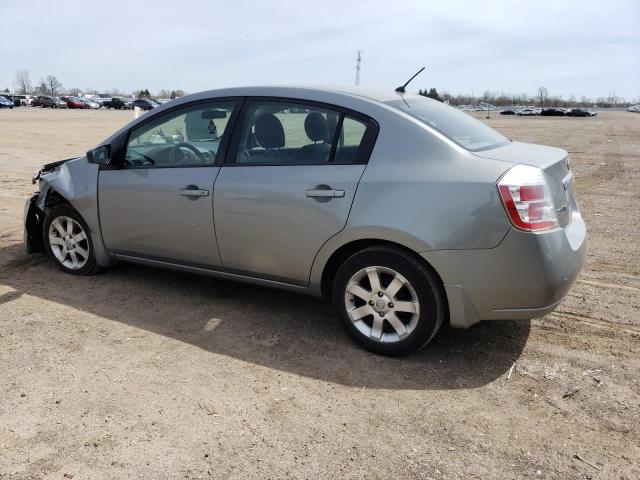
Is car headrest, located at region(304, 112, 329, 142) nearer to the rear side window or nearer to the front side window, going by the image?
the rear side window

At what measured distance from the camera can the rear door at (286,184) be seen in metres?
3.51

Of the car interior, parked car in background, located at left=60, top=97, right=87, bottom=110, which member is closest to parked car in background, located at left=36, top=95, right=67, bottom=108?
parked car in background, located at left=60, top=97, right=87, bottom=110

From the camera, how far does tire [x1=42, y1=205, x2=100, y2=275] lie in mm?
4844

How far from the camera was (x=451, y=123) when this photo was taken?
378cm

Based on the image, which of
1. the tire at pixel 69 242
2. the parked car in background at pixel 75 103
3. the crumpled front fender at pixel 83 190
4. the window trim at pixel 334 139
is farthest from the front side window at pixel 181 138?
the parked car in background at pixel 75 103

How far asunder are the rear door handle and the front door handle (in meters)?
0.88

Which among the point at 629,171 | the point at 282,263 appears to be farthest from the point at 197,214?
the point at 629,171

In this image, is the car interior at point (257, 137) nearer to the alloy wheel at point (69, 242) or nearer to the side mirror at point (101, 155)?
the side mirror at point (101, 155)

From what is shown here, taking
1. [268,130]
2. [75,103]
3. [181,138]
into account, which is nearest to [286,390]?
[268,130]

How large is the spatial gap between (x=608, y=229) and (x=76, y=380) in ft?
20.9

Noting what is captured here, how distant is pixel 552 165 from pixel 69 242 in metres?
4.08

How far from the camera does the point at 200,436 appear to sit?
2736 millimetres

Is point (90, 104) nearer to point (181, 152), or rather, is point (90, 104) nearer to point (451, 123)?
point (181, 152)

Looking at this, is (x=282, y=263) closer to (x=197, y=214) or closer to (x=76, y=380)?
(x=197, y=214)
